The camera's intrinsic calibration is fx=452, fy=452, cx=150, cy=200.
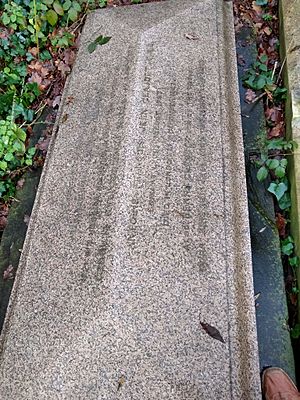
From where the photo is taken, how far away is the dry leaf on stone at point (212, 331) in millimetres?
2027

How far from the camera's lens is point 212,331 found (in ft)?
6.70

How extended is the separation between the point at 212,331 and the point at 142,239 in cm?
56

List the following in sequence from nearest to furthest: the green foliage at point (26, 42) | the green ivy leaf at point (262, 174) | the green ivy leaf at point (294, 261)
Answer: the green ivy leaf at point (294, 261) → the green ivy leaf at point (262, 174) → the green foliage at point (26, 42)

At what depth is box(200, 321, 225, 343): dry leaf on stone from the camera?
2027 mm

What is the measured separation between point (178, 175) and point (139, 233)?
43cm

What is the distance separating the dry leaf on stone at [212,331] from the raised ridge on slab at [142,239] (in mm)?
17

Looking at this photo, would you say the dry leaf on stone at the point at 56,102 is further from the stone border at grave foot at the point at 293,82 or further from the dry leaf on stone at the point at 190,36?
the stone border at grave foot at the point at 293,82

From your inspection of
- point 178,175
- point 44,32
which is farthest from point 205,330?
point 44,32

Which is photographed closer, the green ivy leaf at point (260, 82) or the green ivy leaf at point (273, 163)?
the green ivy leaf at point (273, 163)

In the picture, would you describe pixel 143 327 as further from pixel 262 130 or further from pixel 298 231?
pixel 262 130

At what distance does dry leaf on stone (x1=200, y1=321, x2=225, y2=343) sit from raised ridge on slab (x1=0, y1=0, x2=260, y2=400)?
17 mm

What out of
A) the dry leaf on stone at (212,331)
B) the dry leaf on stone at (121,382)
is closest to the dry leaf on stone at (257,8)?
the dry leaf on stone at (212,331)

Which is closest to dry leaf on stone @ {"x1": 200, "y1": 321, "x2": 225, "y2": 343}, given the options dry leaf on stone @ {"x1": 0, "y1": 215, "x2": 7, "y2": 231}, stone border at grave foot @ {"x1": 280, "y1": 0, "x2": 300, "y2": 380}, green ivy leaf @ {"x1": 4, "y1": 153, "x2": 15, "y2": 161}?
stone border at grave foot @ {"x1": 280, "y1": 0, "x2": 300, "y2": 380}

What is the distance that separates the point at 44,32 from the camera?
376 cm
